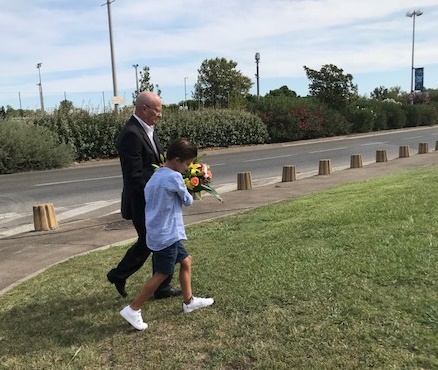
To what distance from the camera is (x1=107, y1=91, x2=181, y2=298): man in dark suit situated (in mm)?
4137

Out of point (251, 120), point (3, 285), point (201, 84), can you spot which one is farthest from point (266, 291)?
point (201, 84)

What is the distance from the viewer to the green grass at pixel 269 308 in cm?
316

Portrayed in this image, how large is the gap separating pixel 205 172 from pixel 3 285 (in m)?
2.92

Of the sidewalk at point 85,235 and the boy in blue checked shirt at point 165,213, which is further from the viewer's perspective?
the sidewalk at point 85,235

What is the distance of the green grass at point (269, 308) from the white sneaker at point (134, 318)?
0.06 m

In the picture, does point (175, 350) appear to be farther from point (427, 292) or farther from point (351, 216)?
point (351, 216)

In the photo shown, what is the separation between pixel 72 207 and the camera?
11.0m

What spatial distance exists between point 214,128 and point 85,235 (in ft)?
65.4

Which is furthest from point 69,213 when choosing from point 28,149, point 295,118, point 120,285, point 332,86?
point 332,86

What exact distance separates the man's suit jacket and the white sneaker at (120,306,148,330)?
81 cm

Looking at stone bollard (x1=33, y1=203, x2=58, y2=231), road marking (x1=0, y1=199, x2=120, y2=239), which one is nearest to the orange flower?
stone bollard (x1=33, y1=203, x2=58, y2=231)

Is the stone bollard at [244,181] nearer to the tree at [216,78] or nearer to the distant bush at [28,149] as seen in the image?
the distant bush at [28,149]

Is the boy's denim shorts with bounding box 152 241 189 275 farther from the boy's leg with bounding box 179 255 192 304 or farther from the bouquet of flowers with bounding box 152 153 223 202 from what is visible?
the bouquet of flowers with bounding box 152 153 223 202

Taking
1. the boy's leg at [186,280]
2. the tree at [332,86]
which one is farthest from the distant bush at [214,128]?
the boy's leg at [186,280]
